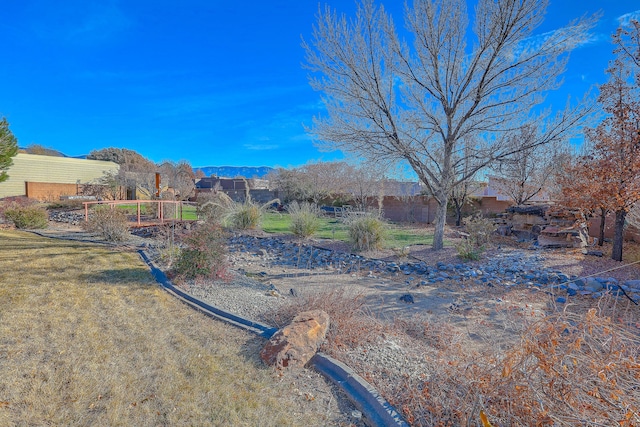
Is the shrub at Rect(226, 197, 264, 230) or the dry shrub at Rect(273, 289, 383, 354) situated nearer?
the dry shrub at Rect(273, 289, 383, 354)

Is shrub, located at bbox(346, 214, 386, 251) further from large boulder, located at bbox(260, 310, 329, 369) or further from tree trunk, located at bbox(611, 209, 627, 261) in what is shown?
large boulder, located at bbox(260, 310, 329, 369)

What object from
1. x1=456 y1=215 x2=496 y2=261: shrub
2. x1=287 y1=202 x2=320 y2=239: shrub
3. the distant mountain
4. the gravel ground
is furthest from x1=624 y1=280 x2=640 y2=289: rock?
the distant mountain

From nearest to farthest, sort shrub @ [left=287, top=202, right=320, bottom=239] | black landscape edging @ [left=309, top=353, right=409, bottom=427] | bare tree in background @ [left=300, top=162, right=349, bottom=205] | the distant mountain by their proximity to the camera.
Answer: black landscape edging @ [left=309, top=353, right=409, bottom=427]
shrub @ [left=287, top=202, right=320, bottom=239]
bare tree in background @ [left=300, top=162, right=349, bottom=205]
the distant mountain

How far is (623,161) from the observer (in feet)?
20.1

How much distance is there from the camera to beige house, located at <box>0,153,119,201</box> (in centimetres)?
2167

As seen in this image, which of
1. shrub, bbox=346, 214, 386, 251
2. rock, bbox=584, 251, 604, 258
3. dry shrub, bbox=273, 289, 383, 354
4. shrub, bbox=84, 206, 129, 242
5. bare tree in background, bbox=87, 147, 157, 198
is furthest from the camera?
bare tree in background, bbox=87, 147, 157, 198

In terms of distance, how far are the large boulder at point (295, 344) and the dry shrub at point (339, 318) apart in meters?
0.12

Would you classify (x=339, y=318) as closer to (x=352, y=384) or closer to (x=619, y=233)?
(x=352, y=384)

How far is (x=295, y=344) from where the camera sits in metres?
2.74

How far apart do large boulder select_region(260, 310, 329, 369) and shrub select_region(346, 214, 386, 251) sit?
16.2ft

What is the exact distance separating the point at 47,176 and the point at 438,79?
27418mm

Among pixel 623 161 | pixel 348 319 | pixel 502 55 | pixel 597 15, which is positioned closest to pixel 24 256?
pixel 348 319

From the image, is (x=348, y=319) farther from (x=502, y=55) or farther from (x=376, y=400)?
(x=502, y=55)

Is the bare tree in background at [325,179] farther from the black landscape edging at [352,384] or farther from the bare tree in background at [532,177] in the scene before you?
the black landscape edging at [352,384]
